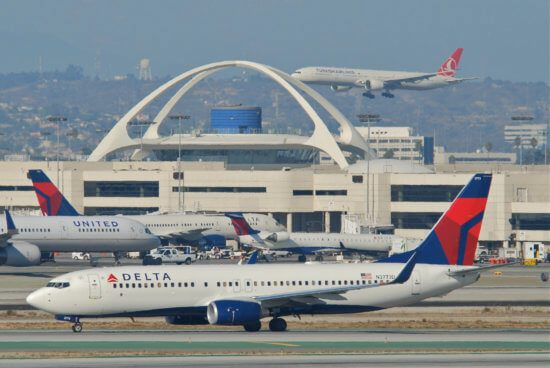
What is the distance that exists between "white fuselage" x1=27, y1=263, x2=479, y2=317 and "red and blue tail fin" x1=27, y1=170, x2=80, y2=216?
70120mm

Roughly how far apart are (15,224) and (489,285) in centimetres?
4553

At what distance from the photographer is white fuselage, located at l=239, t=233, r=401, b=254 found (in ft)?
423

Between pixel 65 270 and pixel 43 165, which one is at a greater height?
pixel 43 165

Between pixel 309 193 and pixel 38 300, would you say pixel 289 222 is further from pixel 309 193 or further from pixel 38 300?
pixel 38 300

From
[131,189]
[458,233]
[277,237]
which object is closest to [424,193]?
[277,237]

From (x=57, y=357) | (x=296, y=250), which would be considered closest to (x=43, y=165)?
(x=296, y=250)

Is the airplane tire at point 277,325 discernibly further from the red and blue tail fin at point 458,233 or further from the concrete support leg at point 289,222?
the concrete support leg at point 289,222

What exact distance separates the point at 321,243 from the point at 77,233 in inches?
1497

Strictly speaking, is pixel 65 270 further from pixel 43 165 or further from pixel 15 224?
pixel 43 165

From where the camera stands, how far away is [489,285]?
285 feet

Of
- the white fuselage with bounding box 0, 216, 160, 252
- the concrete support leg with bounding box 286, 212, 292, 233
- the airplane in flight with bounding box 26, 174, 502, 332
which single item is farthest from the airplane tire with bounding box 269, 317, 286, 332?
the concrete support leg with bounding box 286, 212, 292, 233

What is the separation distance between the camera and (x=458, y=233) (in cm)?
5897

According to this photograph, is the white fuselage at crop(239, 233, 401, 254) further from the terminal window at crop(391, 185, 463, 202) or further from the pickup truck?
the terminal window at crop(391, 185, 463, 202)

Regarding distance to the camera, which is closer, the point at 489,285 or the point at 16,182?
the point at 489,285
